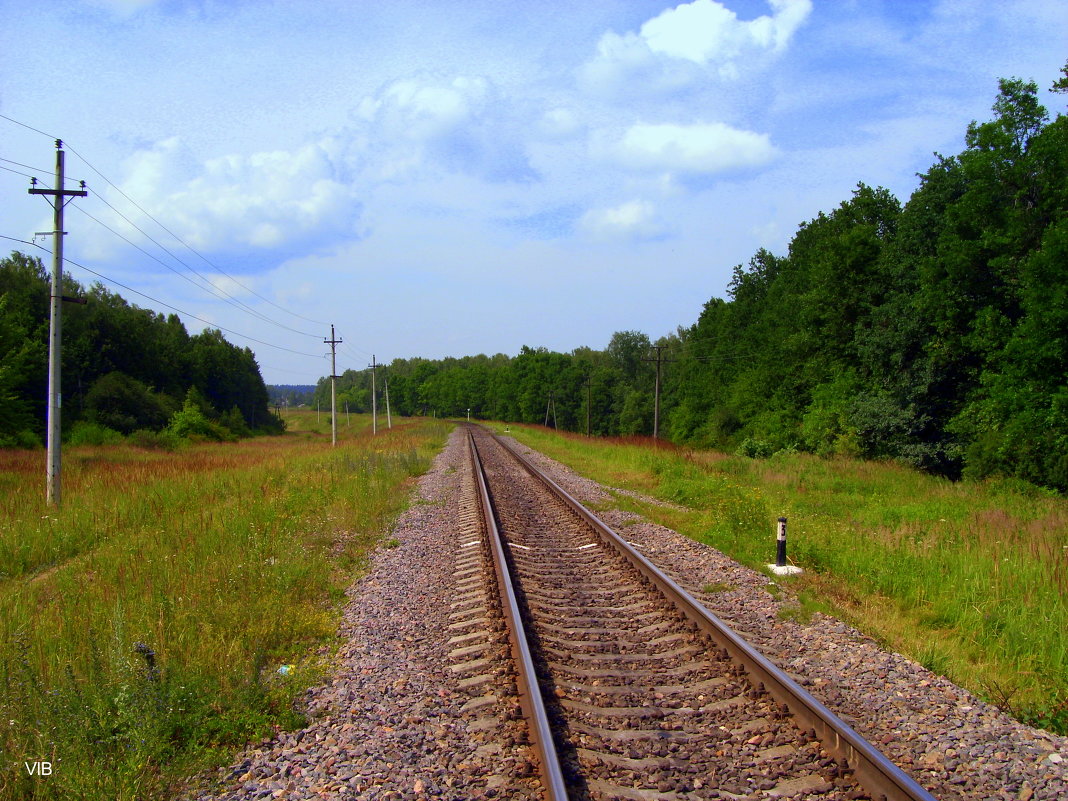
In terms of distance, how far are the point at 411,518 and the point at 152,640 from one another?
774cm

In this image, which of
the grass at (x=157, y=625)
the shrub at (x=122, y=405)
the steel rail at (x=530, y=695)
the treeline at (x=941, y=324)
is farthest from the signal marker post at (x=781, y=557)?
the shrub at (x=122, y=405)

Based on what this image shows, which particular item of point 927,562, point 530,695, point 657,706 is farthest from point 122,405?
point 657,706

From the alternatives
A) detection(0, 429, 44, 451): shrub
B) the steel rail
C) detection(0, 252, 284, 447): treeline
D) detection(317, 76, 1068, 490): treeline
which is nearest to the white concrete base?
→ the steel rail

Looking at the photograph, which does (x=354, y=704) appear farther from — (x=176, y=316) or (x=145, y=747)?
(x=176, y=316)

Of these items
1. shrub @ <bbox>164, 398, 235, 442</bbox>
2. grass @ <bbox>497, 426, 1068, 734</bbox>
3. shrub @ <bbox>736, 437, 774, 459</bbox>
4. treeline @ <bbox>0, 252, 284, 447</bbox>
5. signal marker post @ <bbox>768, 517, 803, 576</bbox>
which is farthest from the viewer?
shrub @ <bbox>164, 398, 235, 442</bbox>

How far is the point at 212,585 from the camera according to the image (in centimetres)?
747

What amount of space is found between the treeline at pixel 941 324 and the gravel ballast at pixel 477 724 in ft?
74.2

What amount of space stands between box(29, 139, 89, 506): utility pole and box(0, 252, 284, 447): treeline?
2059 centimetres

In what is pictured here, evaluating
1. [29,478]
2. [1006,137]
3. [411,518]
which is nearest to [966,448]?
[1006,137]

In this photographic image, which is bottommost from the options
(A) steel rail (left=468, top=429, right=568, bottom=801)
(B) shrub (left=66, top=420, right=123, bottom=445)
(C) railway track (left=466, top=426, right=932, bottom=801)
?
(C) railway track (left=466, top=426, right=932, bottom=801)

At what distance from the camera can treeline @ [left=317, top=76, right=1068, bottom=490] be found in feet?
80.4

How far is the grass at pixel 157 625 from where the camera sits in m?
4.13

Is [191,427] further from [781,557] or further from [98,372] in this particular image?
[781,557]

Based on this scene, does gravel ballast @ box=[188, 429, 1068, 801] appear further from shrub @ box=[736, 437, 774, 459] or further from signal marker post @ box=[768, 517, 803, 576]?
shrub @ box=[736, 437, 774, 459]
